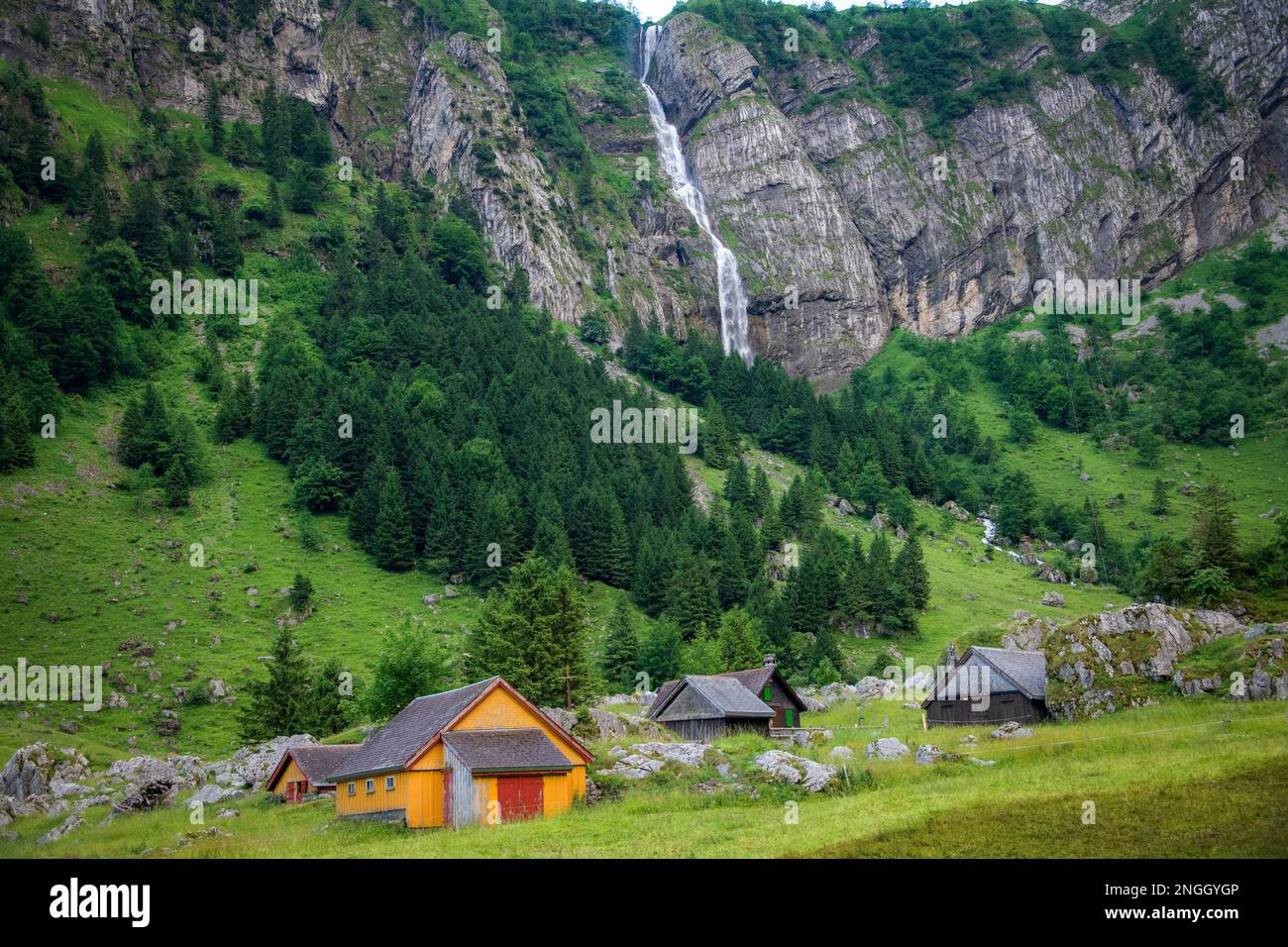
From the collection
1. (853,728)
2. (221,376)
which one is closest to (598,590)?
(853,728)

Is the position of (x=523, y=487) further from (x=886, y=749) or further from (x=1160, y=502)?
(x=1160, y=502)

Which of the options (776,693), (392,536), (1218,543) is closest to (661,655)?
(776,693)

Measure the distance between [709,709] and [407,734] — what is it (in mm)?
22270

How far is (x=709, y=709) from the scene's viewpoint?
57.7m

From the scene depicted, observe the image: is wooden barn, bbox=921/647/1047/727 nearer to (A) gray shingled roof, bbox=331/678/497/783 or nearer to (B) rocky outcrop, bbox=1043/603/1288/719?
(B) rocky outcrop, bbox=1043/603/1288/719

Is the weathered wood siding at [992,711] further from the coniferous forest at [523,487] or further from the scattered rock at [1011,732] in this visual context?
the scattered rock at [1011,732]

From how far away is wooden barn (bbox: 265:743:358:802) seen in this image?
1887 inches

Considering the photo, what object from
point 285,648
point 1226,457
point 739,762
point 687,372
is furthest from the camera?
point 687,372

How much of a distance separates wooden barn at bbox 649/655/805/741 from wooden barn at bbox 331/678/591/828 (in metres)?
18.1

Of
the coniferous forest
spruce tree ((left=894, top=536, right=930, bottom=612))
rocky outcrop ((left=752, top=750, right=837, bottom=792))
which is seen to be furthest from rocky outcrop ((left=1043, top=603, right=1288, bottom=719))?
spruce tree ((left=894, top=536, right=930, bottom=612))

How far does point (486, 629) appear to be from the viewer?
205ft
